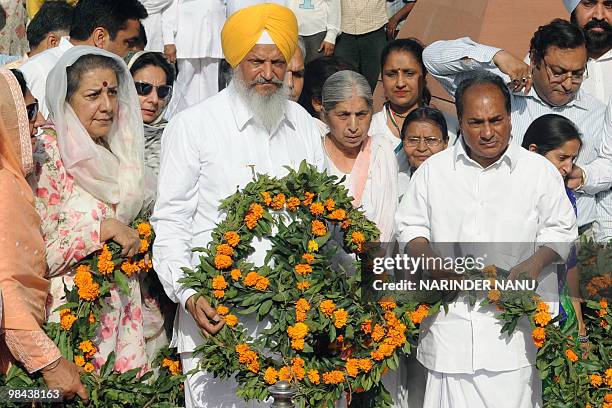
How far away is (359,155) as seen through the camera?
636 cm

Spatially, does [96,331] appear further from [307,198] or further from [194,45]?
[194,45]

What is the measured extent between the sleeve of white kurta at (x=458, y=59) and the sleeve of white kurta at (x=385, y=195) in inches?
39.9

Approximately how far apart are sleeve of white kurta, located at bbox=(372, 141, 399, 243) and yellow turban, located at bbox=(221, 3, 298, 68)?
37.8 inches

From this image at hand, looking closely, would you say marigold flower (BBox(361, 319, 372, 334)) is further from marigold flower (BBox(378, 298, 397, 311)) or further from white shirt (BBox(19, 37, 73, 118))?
white shirt (BBox(19, 37, 73, 118))

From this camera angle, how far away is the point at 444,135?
674cm

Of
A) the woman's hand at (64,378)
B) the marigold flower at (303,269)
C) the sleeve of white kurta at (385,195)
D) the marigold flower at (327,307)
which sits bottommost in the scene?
the woman's hand at (64,378)

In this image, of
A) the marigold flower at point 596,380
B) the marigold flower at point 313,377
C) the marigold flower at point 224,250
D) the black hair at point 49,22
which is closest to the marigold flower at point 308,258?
the marigold flower at point 224,250

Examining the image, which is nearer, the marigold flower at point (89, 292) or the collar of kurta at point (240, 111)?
the marigold flower at point (89, 292)

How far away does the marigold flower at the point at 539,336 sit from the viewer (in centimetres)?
521

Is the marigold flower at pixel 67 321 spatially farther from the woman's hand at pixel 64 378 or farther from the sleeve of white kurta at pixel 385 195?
the sleeve of white kurta at pixel 385 195

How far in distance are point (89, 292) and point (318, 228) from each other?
4.02 ft

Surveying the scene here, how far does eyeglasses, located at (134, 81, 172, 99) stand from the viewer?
21.9ft

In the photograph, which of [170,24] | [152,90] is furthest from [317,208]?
[170,24]

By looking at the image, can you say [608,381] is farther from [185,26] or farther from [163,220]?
[185,26]
